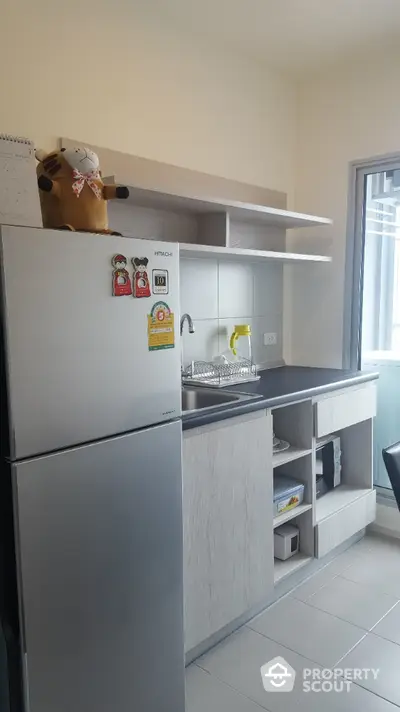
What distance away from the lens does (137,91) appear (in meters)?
2.17

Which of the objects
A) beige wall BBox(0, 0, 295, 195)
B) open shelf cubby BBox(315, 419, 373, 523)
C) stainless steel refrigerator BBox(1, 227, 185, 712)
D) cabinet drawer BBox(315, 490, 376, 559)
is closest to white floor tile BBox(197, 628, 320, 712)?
stainless steel refrigerator BBox(1, 227, 185, 712)

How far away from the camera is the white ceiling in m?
2.20

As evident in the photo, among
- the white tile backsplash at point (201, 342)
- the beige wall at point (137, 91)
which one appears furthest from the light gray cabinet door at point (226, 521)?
the beige wall at point (137, 91)

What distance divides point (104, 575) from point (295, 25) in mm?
2459

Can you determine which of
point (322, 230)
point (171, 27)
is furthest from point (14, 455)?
point (322, 230)

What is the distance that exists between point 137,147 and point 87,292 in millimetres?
1169

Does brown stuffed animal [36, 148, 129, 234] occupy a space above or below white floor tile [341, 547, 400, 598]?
above

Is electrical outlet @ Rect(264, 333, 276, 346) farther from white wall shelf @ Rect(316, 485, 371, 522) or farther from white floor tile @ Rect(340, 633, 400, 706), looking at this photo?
white floor tile @ Rect(340, 633, 400, 706)

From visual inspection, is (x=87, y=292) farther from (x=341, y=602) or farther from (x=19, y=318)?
(x=341, y=602)

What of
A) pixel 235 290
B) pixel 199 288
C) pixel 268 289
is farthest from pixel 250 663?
pixel 268 289

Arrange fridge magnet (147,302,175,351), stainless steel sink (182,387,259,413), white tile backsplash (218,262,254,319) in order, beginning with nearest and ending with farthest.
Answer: fridge magnet (147,302,175,351) < stainless steel sink (182,387,259,413) < white tile backsplash (218,262,254,319)

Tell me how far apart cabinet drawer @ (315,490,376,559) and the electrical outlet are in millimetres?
979

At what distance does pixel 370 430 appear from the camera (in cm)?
274

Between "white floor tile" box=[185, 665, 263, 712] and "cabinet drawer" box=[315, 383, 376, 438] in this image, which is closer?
"white floor tile" box=[185, 665, 263, 712]
